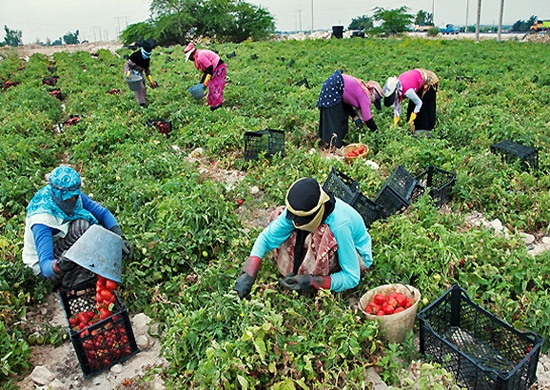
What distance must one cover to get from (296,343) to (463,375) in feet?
3.25

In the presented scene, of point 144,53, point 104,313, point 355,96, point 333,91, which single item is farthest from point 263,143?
point 144,53

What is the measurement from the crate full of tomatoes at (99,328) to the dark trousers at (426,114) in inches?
198

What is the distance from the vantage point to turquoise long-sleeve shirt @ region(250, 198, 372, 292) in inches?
116

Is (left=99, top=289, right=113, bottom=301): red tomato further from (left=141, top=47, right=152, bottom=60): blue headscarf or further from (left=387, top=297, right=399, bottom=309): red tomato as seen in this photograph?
(left=141, top=47, right=152, bottom=60): blue headscarf

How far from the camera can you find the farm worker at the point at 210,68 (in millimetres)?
8242

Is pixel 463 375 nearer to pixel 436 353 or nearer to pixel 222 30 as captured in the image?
pixel 436 353

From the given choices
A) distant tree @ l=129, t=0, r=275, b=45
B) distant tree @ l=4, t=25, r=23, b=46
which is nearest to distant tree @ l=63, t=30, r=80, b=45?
distant tree @ l=4, t=25, r=23, b=46

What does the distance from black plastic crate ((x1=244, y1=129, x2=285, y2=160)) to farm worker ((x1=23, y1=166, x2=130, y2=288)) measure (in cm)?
280

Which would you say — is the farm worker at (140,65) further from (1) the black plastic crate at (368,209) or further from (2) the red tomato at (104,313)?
(2) the red tomato at (104,313)

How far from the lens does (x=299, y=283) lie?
3055mm

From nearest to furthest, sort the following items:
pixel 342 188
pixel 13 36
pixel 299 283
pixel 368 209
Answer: pixel 299 283
pixel 368 209
pixel 342 188
pixel 13 36

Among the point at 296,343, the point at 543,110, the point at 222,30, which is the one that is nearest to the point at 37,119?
the point at 296,343

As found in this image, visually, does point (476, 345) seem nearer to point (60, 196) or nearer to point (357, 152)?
point (60, 196)

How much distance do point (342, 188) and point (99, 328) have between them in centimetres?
239
